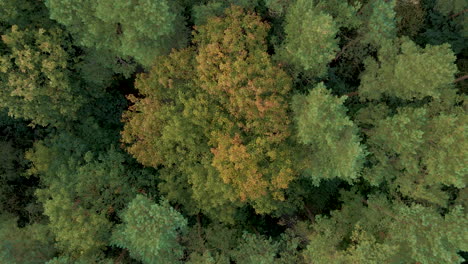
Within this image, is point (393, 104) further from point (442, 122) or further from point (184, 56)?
point (184, 56)

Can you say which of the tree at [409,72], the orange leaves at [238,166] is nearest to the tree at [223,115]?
the orange leaves at [238,166]

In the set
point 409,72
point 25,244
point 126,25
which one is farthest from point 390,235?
point 25,244

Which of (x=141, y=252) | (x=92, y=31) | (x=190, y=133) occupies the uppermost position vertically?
(x=92, y=31)

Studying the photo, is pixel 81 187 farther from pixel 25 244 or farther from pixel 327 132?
pixel 327 132

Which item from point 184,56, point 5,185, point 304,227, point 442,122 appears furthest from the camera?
point 5,185

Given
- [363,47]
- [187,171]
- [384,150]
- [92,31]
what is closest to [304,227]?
[384,150]

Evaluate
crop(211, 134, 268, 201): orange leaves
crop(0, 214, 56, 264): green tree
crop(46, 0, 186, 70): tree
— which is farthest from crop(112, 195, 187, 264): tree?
crop(46, 0, 186, 70): tree
